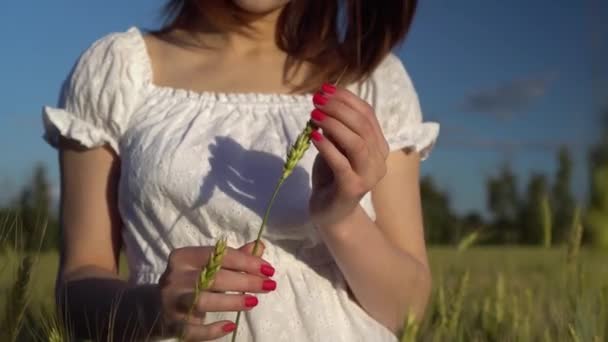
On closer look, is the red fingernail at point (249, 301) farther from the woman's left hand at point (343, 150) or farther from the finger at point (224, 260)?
the woman's left hand at point (343, 150)

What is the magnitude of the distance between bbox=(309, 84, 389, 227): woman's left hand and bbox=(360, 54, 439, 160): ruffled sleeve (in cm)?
43

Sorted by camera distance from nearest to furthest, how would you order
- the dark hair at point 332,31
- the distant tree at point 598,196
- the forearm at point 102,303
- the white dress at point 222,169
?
1. the distant tree at point 598,196
2. the forearm at point 102,303
3. the white dress at point 222,169
4. the dark hair at point 332,31

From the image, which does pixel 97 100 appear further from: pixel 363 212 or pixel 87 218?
pixel 363 212

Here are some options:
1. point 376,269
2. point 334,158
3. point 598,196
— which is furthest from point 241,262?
point 598,196

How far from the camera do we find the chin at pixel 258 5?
1381 millimetres

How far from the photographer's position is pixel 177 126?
1336mm

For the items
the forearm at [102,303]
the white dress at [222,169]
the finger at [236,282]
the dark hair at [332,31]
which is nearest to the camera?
the finger at [236,282]

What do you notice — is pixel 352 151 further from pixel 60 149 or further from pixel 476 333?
pixel 60 149

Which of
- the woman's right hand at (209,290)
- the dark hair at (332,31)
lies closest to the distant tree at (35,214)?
the woman's right hand at (209,290)

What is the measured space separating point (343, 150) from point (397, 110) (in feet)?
1.74

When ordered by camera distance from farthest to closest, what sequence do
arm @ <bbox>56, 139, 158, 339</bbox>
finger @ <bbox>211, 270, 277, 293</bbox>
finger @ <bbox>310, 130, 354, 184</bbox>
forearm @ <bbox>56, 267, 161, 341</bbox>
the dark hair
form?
the dark hair
arm @ <bbox>56, 139, 158, 339</bbox>
forearm @ <bbox>56, 267, 161, 341</bbox>
finger @ <bbox>310, 130, 354, 184</bbox>
finger @ <bbox>211, 270, 277, 293</bbox>

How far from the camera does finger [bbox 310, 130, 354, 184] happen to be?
2.89ft

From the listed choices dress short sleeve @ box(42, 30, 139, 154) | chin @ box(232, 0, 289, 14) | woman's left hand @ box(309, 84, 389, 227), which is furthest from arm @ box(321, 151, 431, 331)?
dress short sleeve @ box(42, 30, 139, 154)

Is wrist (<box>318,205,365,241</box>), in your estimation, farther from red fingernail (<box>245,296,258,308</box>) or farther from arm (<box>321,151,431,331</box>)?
red fingernail (<box>245,296,258,308</box>)
